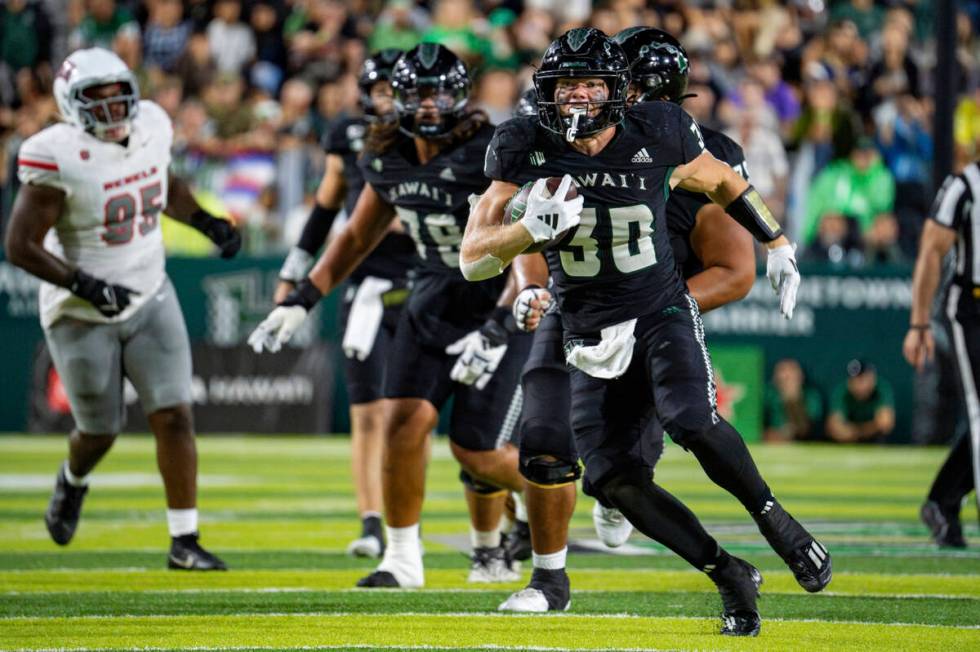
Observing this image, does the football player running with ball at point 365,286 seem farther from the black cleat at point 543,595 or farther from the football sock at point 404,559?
the black cleat at point 543,595

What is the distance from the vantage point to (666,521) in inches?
192

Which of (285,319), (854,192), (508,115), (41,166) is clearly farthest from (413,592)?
(854,192)

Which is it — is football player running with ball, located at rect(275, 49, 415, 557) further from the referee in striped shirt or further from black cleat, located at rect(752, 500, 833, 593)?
black cleat, located at rect(752, 500, 833, 593)

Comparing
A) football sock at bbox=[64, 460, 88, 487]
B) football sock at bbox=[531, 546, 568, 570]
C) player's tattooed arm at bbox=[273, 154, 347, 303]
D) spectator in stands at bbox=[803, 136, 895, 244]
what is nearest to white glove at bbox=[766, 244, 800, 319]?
football sock at bbox=[531, 546, 568, 570]

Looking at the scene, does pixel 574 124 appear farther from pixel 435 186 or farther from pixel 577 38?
pixel 435 186

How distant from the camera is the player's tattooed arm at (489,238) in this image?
4.78 metres

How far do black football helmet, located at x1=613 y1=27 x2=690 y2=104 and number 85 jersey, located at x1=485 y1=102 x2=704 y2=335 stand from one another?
0.71 meters

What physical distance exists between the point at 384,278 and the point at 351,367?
1.40ft

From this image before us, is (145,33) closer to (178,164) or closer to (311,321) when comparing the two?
Answer: (178,164)

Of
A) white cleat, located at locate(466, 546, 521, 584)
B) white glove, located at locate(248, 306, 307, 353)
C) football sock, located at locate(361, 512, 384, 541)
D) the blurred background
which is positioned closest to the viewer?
white glove, located at locate(248, 306, 307, 353)

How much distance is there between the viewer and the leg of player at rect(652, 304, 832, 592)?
472cm

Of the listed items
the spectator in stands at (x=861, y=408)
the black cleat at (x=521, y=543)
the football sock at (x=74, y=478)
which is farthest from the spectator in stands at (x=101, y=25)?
the black cleat at (x=521, y=543)

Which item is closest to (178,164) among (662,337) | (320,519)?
(320,519)

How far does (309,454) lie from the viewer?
12.4 metres
